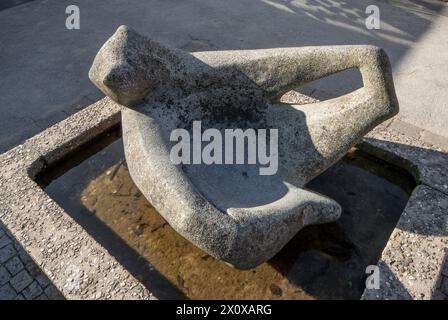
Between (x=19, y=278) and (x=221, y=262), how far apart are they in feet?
5.27

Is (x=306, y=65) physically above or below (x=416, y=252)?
above

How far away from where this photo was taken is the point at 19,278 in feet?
10.2

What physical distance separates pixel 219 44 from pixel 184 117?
10.5ft

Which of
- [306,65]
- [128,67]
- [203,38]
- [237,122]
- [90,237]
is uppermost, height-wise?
[306,65]

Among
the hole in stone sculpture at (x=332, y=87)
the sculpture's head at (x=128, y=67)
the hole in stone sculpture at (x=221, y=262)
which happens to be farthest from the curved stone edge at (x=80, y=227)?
the hole in stone sculpture at (x=332, y=87)

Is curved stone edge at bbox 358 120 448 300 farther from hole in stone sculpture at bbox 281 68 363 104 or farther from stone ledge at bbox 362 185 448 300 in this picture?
hole in stone sculpture at bbox 281 68 363 104

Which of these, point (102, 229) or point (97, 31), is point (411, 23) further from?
point (102, 229)

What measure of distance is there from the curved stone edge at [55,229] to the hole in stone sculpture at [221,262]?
0.64 ft

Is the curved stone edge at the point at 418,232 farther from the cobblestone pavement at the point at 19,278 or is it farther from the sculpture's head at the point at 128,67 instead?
the cobblestone pavement at the point at 19,278

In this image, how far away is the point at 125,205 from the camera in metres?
3.27

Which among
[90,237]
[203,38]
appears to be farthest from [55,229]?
[203,38]

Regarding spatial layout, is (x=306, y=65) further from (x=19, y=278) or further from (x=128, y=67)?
(x=19, y=278)

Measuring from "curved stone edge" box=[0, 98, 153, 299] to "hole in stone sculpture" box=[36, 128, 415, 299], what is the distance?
0.20m
